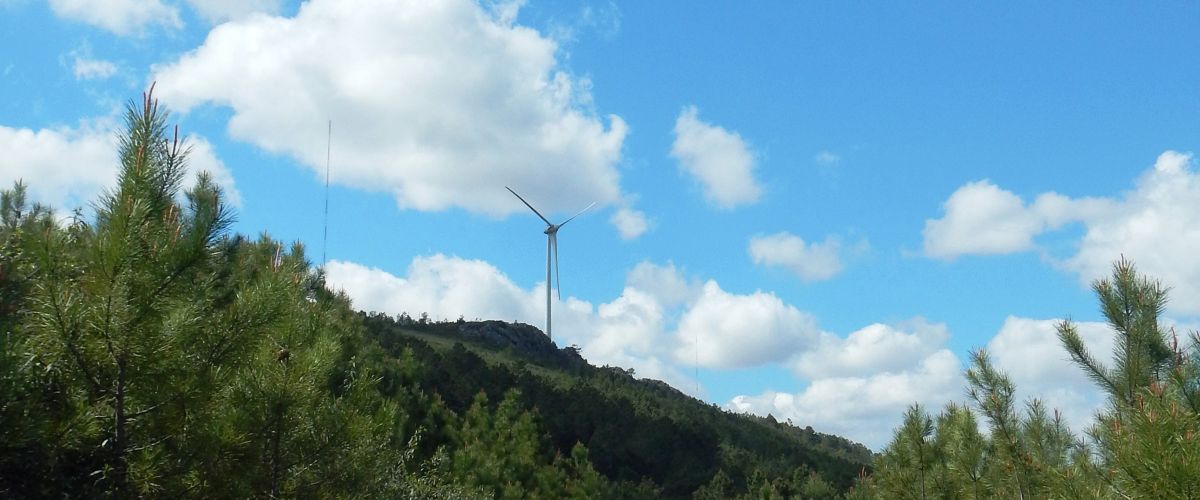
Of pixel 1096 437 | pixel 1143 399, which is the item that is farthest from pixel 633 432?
pixel 1143 399

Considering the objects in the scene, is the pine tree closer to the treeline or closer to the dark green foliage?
the treeline

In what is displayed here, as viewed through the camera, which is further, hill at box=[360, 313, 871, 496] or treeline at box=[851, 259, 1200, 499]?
hill at box=[360, 313, 871, 496]

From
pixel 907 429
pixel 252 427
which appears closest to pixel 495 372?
pixel 907 429

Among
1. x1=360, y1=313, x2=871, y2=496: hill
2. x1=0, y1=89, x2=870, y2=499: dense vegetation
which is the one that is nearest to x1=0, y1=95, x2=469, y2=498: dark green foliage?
x1=0, y1=89, x2=870, y2=499: dense vegetation

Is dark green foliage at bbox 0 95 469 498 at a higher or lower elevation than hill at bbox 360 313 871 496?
lower

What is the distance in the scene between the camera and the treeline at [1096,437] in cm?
622

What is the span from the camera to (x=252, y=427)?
8.04 m

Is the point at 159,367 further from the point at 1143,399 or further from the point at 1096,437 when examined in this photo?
the point at 1096,437

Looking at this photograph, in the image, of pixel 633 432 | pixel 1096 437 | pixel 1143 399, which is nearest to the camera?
pixel 1143 399

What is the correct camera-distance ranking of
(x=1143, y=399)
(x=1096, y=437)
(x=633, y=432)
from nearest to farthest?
(x=1143, y=399) < (x=1096, y=437) < (x=633, y=432)

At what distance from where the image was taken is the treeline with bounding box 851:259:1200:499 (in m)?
6.22

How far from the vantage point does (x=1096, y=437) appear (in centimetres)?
1007

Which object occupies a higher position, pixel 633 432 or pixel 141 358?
pixel 633 432

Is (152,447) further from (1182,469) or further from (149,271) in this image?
(1182,469)
